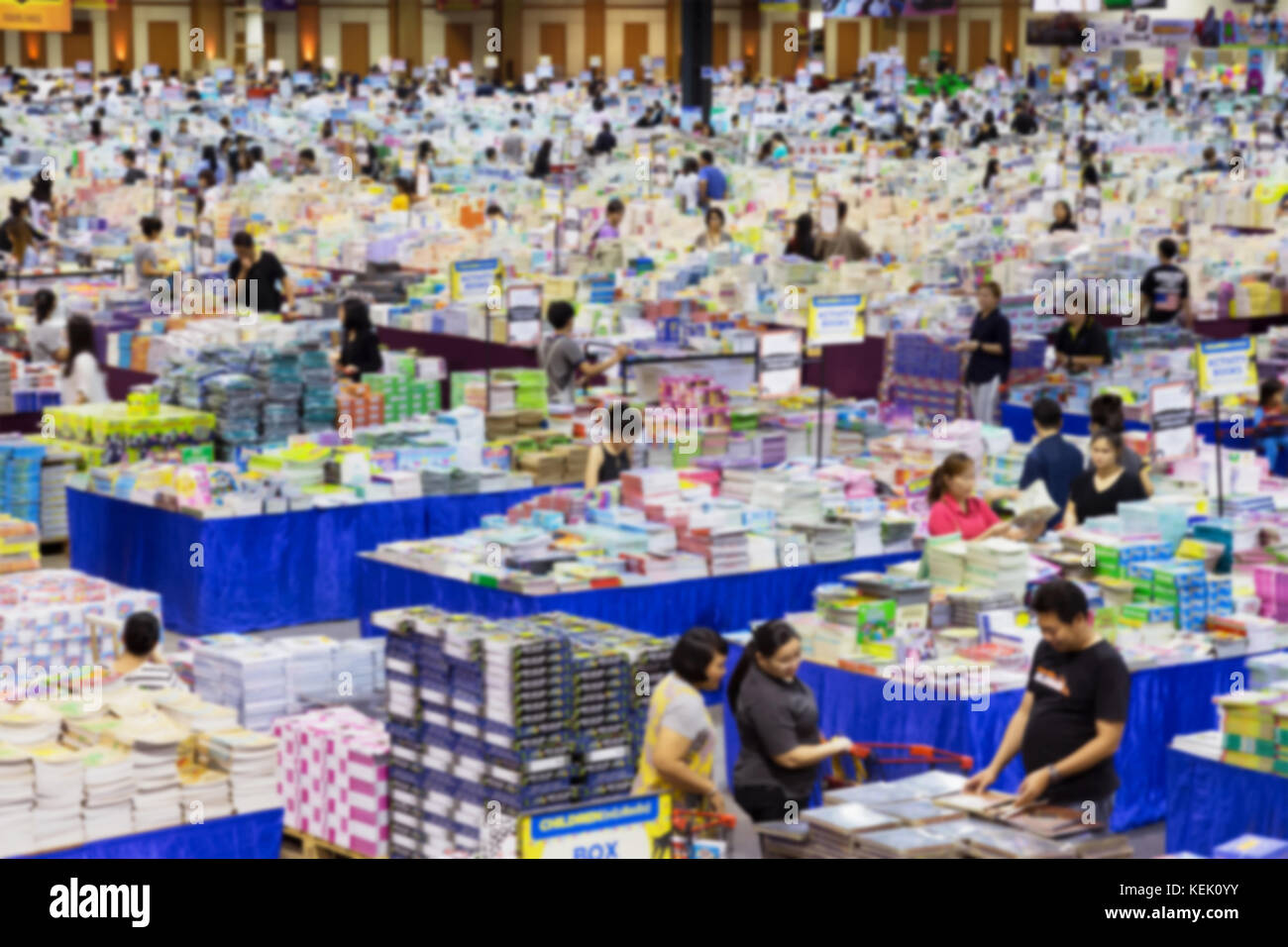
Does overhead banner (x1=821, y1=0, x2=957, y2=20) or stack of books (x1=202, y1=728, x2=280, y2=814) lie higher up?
overhead banner (x1=821, y1=0, x2=957, y2=20)

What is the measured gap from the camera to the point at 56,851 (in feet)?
21.5

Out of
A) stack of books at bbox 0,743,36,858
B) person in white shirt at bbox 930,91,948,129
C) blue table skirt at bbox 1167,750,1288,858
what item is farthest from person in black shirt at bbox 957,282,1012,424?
person in white shirt at bbox 930,91,948,129

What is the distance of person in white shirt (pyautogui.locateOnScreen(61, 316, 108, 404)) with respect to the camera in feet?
42.5

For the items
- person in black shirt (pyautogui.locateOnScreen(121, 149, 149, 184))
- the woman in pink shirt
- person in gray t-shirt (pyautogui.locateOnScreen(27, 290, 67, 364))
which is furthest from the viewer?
person in black shirt (pyautogui.locateOnScreen(121, 149, 149, 184))

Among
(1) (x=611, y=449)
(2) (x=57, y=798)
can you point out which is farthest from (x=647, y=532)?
(2) (x=57, y=798)

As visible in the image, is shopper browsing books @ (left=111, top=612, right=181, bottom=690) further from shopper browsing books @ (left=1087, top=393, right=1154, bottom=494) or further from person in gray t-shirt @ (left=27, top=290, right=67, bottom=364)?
person in gray t-shirt @ (left=27, top=290, right=67, bottom=364)

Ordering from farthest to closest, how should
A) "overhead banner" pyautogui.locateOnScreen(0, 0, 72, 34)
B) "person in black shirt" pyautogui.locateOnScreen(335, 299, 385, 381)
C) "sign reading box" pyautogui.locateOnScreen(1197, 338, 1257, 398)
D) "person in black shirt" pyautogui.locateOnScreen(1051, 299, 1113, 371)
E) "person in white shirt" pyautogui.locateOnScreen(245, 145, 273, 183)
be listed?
"person in white shirt" pyautogui.locateOnScreen(245, 145, 273, 183), "overhead banner" pyautogui.locateOnScreen(0, 0, 72, 34), "person in black shirt" pyautogui.locateOnScreen(1051, 299, 1113, 371), "person in black shirt" pyautogui.locateOnScreen(335, 299, 385, 381), "sign reading box" pyautogui.locateOnScreen(1197, 338, 1257, 398)

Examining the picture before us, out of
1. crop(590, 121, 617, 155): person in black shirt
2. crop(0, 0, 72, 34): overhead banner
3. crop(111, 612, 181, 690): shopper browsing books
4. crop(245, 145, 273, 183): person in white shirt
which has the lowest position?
crop(111, 612, 181, 690): shopper browsing books

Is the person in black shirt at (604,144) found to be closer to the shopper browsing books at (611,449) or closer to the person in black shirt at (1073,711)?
the shopper browsing books at (611,449)

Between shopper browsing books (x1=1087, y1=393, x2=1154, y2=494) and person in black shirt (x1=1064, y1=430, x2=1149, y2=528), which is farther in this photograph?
shopper browsing books (x1=1087, y1=393, x2=1154, y2=494)

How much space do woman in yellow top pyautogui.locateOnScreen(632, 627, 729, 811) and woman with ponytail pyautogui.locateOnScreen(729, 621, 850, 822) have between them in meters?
0.16

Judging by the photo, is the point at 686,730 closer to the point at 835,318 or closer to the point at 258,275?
the point at 835,318

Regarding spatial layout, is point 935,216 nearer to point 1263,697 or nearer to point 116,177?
point 116,177
